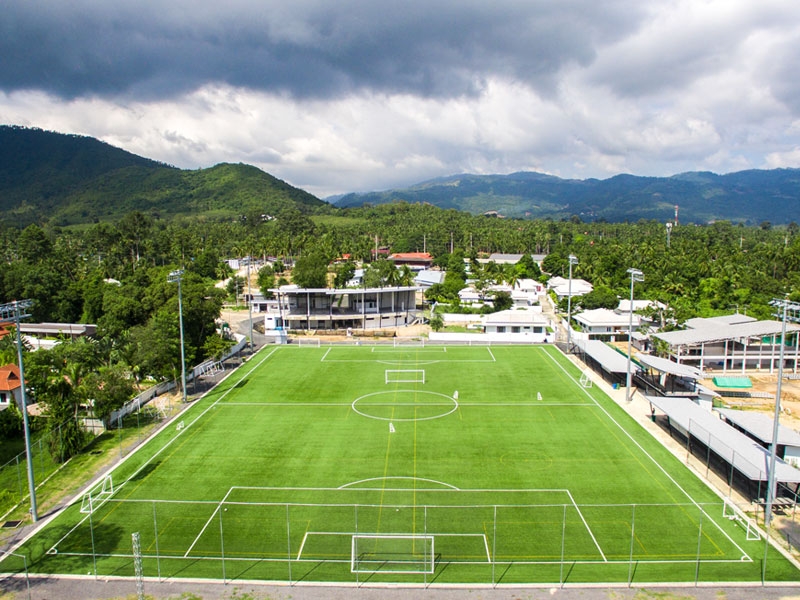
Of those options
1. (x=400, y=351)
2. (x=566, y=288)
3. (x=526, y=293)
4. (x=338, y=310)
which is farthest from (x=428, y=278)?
(x=400, y=351)

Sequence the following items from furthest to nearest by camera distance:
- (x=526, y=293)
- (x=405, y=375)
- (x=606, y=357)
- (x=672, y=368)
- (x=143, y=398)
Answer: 1. (x=526, y=293)
2. (x=405, y=375)
3. (x=606, y=357)
4. (x=672, y=368)
5. (x=143, y=398)

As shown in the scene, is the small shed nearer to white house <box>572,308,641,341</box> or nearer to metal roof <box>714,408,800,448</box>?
metal roof <box>714,408,800,448</box>

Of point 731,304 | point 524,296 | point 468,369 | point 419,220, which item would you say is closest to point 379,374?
point 468,369

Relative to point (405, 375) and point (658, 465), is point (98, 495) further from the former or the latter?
point (658, 465)

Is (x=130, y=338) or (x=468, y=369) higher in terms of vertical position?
(x=130, y=338)

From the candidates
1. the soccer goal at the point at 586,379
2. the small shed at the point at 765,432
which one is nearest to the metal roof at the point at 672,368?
the soccer goal at the point at 586,379

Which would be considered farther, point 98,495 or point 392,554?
point 98,495

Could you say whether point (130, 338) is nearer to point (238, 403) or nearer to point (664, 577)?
point (238, 403)

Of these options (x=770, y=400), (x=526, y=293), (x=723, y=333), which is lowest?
(x=770, y=400)

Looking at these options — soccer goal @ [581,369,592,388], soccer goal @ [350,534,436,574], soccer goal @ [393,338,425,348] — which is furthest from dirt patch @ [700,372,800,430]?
soccer goal @ [350,534,436,574]
